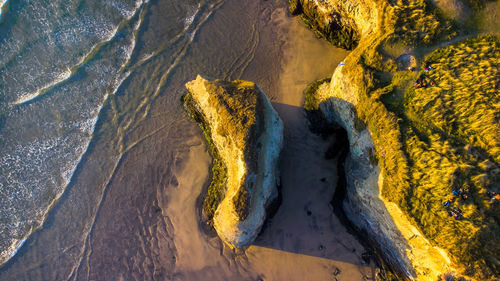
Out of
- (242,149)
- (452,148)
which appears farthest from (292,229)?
(452,148)

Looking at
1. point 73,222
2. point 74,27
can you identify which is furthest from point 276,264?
point 74,27

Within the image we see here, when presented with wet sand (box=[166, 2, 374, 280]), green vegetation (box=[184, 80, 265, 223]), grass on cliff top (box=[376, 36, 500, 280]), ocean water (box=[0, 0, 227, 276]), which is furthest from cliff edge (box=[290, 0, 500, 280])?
ocean water (box=[0, 0, 227, 276])

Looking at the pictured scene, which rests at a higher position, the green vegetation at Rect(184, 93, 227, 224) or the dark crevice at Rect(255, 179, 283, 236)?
the green vegetation at Rect(184, 93, 227, 224)

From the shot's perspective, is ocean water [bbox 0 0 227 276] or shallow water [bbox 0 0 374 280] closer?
shallow water [bbox 0 0 374 280]

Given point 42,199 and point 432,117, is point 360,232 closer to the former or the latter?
point 432,117

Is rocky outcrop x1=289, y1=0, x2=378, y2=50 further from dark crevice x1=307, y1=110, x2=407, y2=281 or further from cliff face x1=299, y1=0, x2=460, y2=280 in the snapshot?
dark crevice x1=307, y1=110, x2=407, y2=281

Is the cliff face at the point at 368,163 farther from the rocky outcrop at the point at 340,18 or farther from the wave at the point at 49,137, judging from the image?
the wave at the point at 49,137
